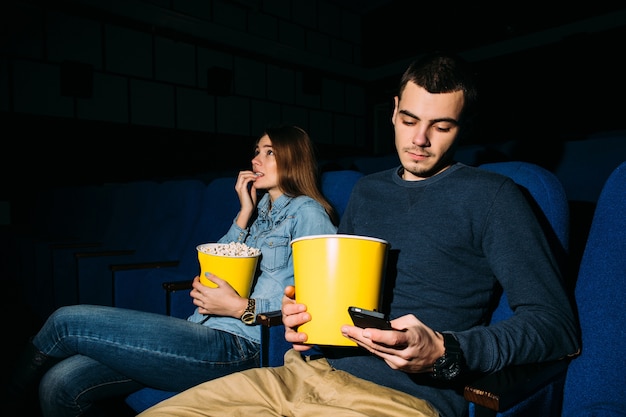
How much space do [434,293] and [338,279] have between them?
0.85 ft

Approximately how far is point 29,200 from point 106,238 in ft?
6.00

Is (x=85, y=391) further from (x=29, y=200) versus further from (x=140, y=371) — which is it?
(x=29, y=200)

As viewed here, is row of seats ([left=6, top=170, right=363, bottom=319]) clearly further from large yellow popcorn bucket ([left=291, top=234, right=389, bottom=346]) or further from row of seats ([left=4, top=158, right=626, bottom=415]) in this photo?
large yellow popcorn bucket ([left=291, top=234, right=389, bottom=346])

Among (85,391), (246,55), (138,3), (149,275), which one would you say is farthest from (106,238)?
(246,55)

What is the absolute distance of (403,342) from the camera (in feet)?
1.71

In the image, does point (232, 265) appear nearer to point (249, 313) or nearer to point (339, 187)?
point (249, 313)

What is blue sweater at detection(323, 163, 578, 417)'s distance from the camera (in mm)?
613

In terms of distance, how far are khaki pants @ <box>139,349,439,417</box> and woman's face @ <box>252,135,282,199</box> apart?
0.60 m

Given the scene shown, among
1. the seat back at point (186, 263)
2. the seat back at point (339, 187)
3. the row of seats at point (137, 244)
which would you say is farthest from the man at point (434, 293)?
the seat back at point (186, 263)

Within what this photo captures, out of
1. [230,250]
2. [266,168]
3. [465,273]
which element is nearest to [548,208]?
[465,273]

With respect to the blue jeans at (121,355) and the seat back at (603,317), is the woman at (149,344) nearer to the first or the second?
the blue jeans at (121,355)

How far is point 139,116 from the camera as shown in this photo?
180 inches

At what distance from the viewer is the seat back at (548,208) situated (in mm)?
748

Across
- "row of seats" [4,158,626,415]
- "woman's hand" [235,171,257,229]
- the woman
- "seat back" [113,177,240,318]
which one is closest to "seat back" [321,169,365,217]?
"row of seats" [4,158,626,415]
